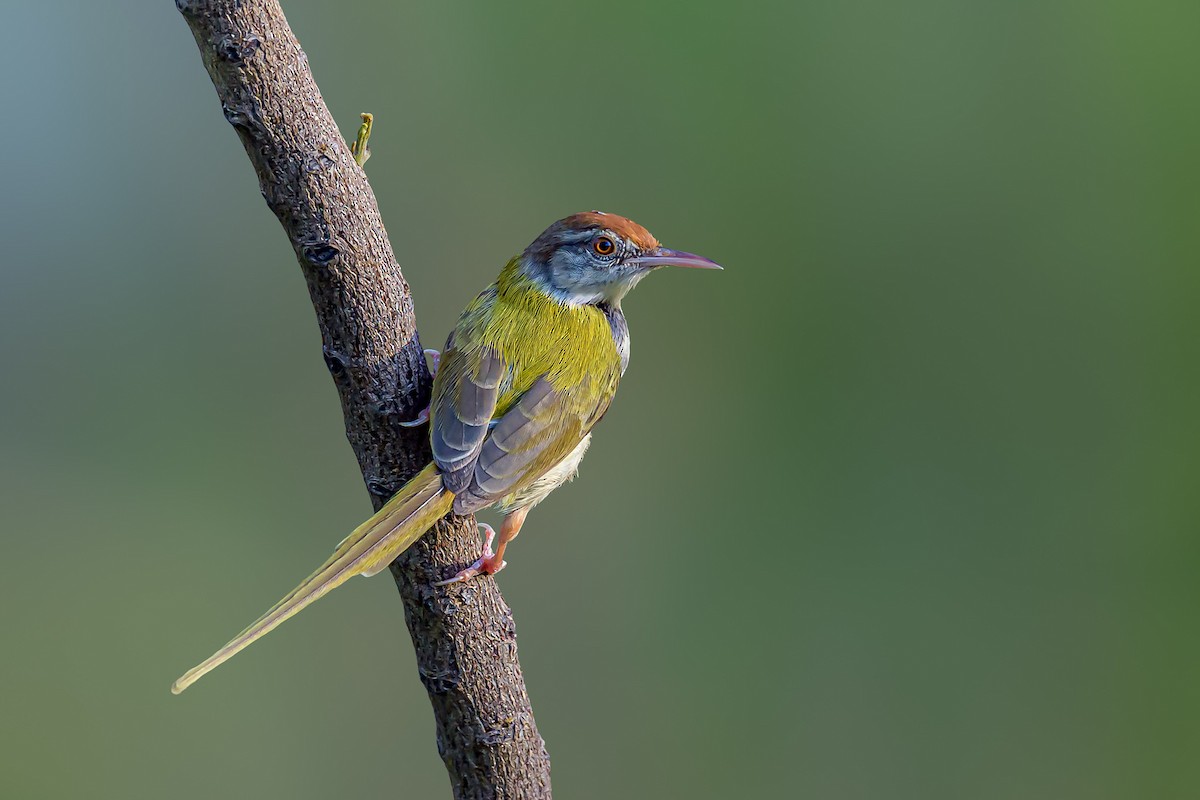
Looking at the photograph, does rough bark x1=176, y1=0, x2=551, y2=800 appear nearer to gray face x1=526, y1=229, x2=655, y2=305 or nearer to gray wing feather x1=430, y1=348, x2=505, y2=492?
Result: gray wing feather x1=430, y1=348, x2=505, y2=492

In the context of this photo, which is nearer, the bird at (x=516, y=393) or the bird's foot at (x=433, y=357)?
the bird at (x=516, y=393)

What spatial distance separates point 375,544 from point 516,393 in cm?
47

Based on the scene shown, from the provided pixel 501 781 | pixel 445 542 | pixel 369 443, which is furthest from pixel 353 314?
pixel 501 781

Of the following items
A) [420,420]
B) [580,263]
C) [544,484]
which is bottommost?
[544,484]

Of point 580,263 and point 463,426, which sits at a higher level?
point 580,263

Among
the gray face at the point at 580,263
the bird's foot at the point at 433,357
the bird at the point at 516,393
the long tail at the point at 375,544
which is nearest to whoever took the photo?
the long tail at the point at 375,544

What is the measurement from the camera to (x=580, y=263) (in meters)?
2.14

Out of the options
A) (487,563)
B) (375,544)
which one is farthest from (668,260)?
(375,544)

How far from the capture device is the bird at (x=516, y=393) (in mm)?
1583

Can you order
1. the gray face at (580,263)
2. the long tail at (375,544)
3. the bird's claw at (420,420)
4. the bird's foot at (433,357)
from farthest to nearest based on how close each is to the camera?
the gray face at (580,263), the bird's foot at (433,357), the bird's claw at (420,420), the long tail at (375,544)

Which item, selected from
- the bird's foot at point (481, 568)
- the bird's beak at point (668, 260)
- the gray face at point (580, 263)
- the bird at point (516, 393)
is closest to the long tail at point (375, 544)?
the bird at point (516, 393)

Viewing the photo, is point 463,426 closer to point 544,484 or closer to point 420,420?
point 420,420

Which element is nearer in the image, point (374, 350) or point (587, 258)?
point (374, 350)

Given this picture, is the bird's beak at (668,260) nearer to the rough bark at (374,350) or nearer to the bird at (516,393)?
the bird at (516,393)
